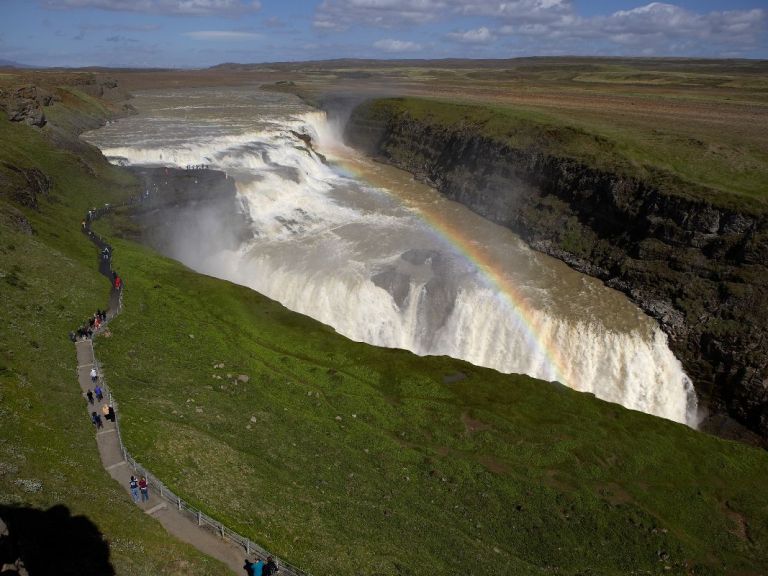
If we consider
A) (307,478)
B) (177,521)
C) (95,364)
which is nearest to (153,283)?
(95,364)

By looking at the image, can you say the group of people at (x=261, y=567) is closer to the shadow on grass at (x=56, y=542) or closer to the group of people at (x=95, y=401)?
the shadow on grass at (x=56, y=542)

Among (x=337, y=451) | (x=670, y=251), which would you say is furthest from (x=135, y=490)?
(x=670, y=251)

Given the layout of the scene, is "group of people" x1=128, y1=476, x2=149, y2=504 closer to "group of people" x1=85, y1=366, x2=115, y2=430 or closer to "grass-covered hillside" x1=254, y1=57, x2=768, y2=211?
"group of people" x1=85, y1=366, x2=115, y2=430

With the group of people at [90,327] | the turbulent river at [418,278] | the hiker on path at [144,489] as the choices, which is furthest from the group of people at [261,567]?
the turbulent river at [418,278]

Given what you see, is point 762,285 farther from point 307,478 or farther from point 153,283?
point 153,283

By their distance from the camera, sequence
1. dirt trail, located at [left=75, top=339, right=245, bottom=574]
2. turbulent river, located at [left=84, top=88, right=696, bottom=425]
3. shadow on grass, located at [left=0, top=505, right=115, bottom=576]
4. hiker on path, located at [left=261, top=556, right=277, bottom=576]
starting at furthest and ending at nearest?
1. turbulent river, located at [left=84, top=88, right=696, bottom=425]
2. dirt trail, located at [left=75, top=339, right=245, bottom=574]
3. hiker on path, located at [left=261, top=556, right=277, bottom=576]
4. shadow on grass, located at [left=0, top=505, right=115, bottom=576]

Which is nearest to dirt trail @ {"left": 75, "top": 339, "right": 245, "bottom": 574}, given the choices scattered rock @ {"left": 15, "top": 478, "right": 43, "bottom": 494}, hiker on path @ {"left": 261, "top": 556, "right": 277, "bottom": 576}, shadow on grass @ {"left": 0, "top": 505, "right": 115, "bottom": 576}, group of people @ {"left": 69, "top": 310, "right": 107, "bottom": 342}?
hiker on path @ {"left": 261, "top": 556, "right": 277, "bottom": 576}

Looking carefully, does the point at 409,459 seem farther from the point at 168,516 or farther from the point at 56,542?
the point at 56,542
